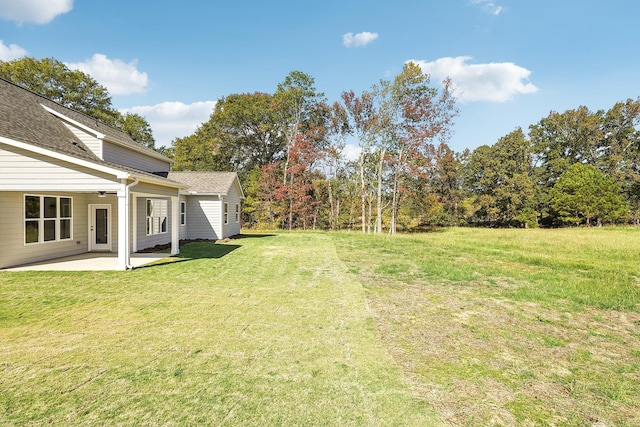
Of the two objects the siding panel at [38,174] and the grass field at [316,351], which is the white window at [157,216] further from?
the grass field at [316,351]

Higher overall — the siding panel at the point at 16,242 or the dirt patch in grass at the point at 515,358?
the siding panel at the point at 16,242

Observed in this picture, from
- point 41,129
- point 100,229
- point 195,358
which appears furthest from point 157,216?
point 195,358

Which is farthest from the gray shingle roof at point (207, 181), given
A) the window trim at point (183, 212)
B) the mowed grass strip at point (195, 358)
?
the mowed grass strip at point (195, 358)

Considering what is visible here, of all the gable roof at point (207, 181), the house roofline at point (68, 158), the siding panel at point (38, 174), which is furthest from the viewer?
the gable roof at point (207, 181)

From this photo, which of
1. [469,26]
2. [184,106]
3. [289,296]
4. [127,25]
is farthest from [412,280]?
[184,106]

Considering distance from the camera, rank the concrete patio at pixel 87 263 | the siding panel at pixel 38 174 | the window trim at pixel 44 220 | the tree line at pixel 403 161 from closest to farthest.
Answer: the siding panel at pixel 38 174, the concrete patio at pixel 87 263, the window trim at pixel 44 220, the tree line at pixel 403 161

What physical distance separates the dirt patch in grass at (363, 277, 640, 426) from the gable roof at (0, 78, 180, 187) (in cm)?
819

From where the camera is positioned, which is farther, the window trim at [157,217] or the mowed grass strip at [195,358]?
the window trim at [157,217]

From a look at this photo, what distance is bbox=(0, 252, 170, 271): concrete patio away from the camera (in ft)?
28.0

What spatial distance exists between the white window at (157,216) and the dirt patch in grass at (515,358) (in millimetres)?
11387

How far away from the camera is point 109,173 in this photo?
26.8 ft

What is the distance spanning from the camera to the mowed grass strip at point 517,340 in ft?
8.81

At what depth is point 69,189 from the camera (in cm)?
812

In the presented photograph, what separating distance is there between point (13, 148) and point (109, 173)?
2.45m
